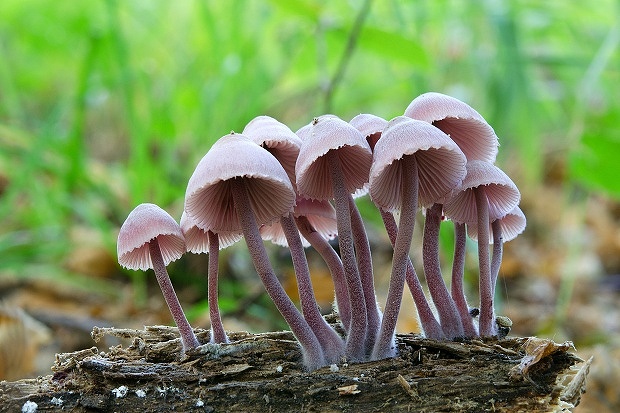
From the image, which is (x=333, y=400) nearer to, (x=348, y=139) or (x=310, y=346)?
(x=310, y=346)

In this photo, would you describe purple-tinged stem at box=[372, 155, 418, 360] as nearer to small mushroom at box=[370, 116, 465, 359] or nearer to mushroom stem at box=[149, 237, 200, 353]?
small mushroom at box=[370, 116, 465, 359]

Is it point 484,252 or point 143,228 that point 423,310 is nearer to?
point 484,252

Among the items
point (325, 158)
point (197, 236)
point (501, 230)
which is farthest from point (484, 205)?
point (197, 236)

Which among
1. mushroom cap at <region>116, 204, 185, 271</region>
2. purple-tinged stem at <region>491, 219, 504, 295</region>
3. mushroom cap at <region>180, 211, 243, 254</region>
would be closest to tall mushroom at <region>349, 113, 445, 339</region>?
purple-tinged stem at <region>491, 219, 504, 295</region>

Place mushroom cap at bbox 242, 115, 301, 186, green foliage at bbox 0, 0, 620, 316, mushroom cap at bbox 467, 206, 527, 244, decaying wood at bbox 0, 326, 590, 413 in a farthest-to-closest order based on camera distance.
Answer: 1. green foliage at bbox 0, 0, 620, 316
2. mushroom cap at bbox 467, 206, 527, 244
3. mushroom cap at bbox 242, 115, 301, 186
4. decaying wood at bbox 0, 326, 590, 413

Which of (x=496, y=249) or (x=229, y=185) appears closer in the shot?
(x=229, y=185)

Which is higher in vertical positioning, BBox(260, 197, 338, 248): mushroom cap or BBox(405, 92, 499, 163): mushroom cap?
BBox(405, 92, 499, 163): mushroom cap

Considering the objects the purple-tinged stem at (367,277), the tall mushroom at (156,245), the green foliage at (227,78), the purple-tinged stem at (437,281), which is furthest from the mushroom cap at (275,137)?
the green foliage at (227,78)

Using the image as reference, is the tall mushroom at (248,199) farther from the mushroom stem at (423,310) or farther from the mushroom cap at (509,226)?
the mushroom cap at (509,226)
